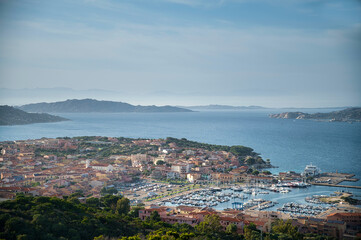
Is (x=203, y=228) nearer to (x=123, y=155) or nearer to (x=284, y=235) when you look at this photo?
(x=284, y=235)

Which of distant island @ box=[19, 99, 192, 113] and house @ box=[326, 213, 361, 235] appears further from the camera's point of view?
distant island @ box=[19, 99, 192, 113]

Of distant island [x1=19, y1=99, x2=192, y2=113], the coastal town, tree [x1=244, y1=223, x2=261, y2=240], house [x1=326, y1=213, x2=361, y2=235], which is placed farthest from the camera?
distant island [x1=19, y1=99, x2=192, y2=113]

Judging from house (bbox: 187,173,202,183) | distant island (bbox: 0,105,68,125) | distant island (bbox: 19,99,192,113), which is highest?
distant island (bbox: 19,99,192,113)

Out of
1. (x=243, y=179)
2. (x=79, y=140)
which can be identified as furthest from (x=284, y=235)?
(x=79, y=140)

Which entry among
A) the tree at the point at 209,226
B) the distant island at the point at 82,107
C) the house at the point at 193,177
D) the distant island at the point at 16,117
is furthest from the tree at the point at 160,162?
the distant island at the point at 82,107

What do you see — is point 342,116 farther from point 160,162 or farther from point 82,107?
point 82,107

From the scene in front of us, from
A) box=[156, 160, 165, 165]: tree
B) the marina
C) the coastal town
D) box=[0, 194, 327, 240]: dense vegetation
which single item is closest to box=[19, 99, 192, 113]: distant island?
the coastal town

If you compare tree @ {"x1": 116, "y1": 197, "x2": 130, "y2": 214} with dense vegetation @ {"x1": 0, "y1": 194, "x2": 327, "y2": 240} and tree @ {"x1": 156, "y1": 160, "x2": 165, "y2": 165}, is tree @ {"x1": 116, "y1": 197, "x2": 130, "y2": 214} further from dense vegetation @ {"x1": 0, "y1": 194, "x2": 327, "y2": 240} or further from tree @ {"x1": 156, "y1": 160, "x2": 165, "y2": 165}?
tree @ {"x1": 156, "y1": 160, "x2": 165, "y2": 165}
